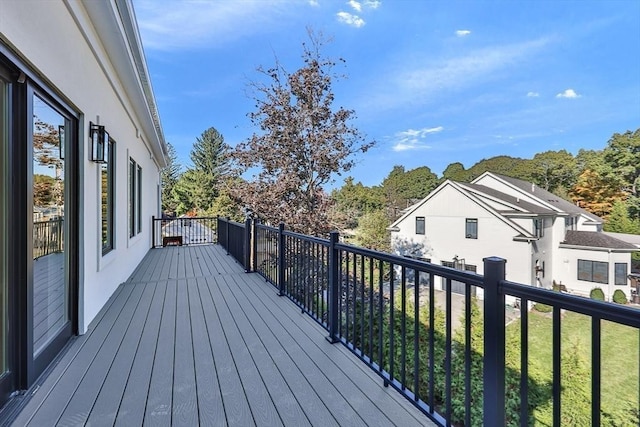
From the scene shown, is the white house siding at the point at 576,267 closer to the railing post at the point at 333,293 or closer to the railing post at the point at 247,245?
the railing post at the point at 247,245

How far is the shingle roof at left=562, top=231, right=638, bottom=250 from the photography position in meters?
16.4

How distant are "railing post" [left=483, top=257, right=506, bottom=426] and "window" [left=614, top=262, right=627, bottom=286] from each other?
20.0 metres

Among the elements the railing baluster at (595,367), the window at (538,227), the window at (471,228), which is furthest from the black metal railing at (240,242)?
the window at (538,227)

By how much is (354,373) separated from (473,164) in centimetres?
4918

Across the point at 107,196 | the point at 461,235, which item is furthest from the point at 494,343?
the point at 461,235

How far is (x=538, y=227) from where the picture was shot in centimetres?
1596

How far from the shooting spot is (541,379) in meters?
5.39

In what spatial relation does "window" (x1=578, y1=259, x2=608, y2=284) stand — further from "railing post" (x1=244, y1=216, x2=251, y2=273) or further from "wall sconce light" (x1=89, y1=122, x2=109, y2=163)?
"wall sconce light" (x1=89, y1=122, x2=109, y2=163)

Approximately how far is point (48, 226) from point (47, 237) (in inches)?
3.1

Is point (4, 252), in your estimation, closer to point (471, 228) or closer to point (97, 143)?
point (97, 143)

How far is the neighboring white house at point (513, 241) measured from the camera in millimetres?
15250

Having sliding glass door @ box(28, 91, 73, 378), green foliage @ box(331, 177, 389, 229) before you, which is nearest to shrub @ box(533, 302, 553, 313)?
sliding glass door @ box(28, 91, 73, 378)

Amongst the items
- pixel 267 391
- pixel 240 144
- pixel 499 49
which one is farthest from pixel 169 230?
pixel 499 49

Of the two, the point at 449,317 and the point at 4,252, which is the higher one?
the point at 4,252
